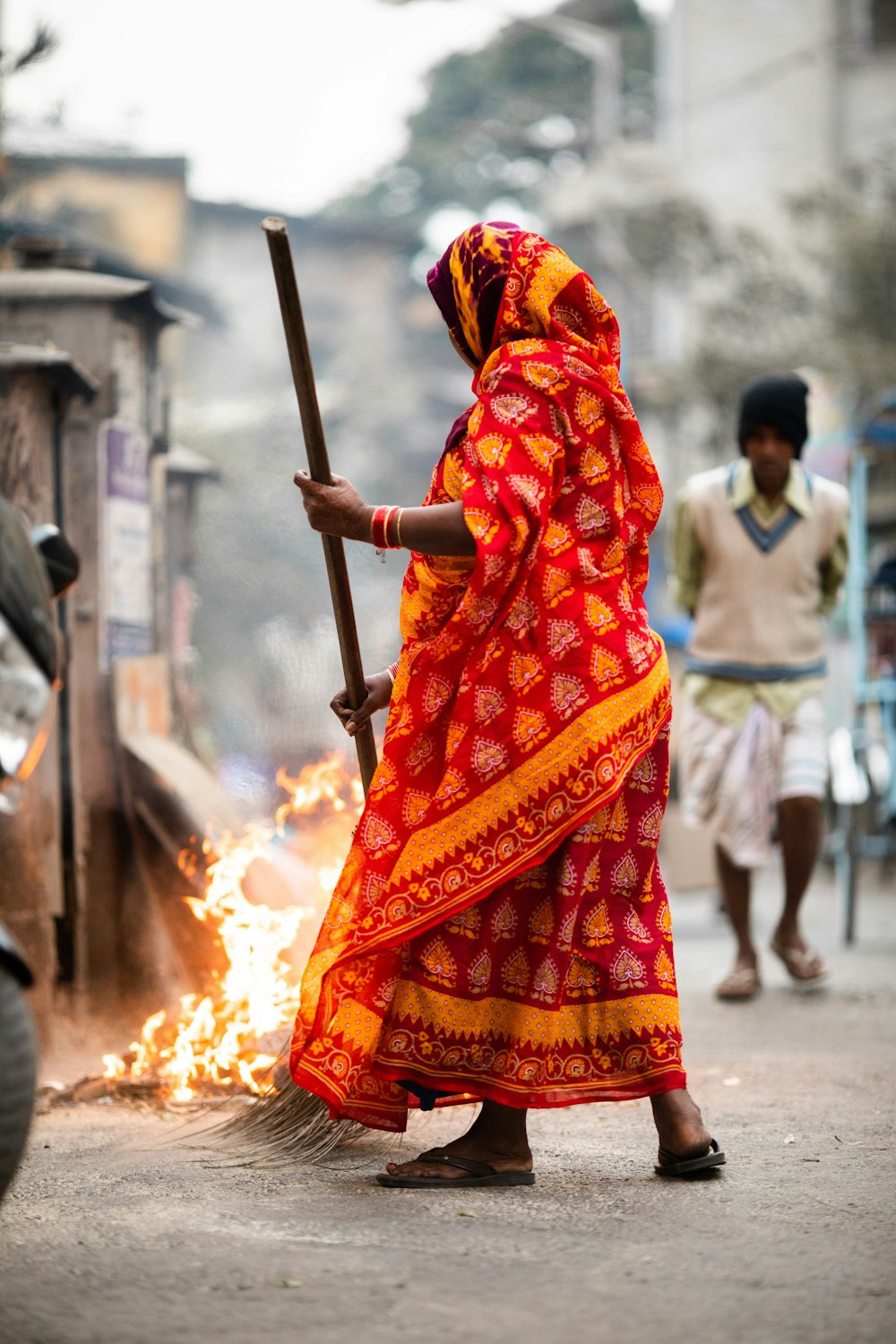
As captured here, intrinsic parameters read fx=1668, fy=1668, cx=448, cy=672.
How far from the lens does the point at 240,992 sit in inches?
164

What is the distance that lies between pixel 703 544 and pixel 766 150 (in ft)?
60.8

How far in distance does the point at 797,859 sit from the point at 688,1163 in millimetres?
2865

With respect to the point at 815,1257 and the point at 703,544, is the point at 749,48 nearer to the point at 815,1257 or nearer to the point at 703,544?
the point at 703,544

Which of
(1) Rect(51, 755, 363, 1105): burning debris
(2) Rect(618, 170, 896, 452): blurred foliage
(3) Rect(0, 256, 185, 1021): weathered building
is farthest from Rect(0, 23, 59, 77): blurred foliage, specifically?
(2) Rect(618, 170, 896, 452): blurred foliage

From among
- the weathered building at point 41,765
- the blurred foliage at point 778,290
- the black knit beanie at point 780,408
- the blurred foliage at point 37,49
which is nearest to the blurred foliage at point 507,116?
the blurred foliage at point 778,290

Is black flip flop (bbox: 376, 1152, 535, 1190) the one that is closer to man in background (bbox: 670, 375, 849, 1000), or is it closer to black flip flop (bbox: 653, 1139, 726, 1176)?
black flip flop (bbox: 653, 1139, 726, 1176)

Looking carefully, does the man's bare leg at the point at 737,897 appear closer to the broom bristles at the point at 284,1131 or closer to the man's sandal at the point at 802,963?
the man's sandal at the point at 802,963

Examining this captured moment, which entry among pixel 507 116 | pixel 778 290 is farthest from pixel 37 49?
pixel 507 116

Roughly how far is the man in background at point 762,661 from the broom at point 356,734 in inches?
106

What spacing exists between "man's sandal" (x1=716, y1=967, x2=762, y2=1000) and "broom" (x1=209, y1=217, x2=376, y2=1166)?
2585 mm

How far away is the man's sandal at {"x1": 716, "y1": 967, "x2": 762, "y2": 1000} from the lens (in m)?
5.95

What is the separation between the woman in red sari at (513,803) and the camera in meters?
3.18

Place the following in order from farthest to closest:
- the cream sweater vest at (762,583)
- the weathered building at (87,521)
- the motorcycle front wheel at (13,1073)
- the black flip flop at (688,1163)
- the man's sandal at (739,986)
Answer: the cream sweater vest at (762,583)
the man's sandal at (739,986)
the weathered building at (87,521)
the black flip flop at (688,1163)
the motorcycle front wheel at (13,1073)

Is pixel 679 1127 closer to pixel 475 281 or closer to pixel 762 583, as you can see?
pixel 475 281
